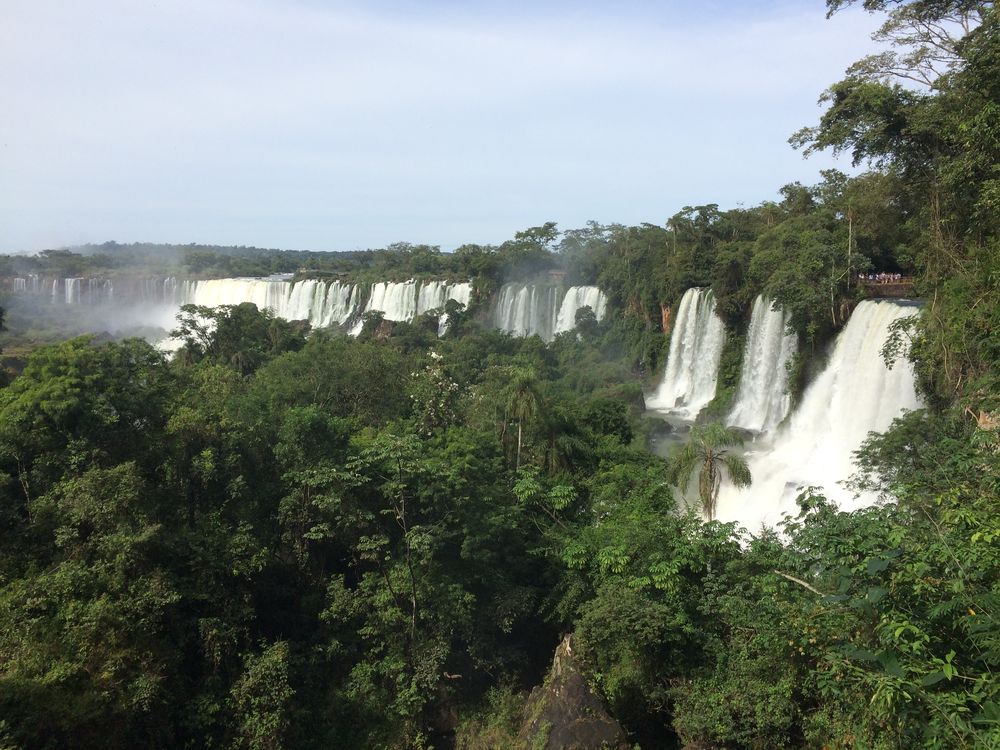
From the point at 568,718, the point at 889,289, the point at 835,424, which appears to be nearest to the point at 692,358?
the point at 889,289

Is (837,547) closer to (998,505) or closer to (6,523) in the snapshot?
(998,505)

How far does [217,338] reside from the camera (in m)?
28.0

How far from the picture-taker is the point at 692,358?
2909 centimetres

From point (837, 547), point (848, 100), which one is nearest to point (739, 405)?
point (848, 100)

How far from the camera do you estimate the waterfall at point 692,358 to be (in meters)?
27.9

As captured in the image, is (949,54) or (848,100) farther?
(848,100)

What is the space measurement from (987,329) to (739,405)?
13.4 m

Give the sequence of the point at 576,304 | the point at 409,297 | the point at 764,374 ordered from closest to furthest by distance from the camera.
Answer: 1. the point at 764,374
2. the point at 576,304
3. the point at 409,297

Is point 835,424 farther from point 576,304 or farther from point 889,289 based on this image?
point 576,304

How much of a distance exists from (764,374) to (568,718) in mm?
17529

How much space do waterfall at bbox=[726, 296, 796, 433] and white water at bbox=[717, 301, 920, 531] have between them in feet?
7.37

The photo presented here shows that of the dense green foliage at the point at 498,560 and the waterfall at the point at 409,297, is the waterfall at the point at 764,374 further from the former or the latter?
the waterfall at the point at 409,297

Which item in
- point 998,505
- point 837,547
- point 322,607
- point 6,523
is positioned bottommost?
point 322,607

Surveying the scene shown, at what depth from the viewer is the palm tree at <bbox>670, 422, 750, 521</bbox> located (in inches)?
458
